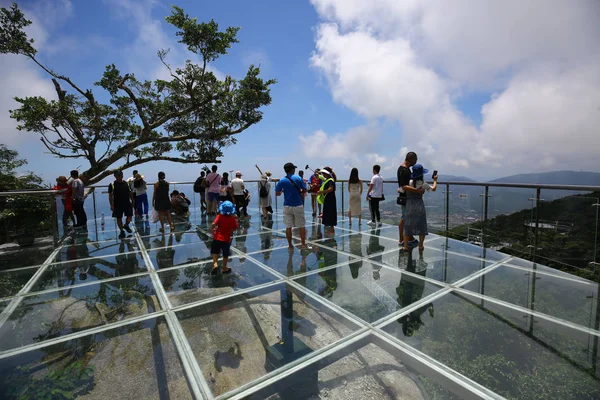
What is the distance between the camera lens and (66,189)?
761 cm

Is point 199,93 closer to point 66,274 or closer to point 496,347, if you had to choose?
point 66,274

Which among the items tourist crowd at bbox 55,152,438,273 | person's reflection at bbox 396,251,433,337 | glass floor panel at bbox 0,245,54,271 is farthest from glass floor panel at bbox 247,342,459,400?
glass floor panel at bbox 0,245,54,271

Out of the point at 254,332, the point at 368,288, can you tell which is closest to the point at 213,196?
the point at 368,288

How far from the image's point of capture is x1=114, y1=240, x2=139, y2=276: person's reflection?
15.4 ft

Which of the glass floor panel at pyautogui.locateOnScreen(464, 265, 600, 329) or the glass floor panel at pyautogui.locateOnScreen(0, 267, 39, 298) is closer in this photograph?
the glass floor panel at pyautogui.locateOnScreen(464, 265, 600, 329)

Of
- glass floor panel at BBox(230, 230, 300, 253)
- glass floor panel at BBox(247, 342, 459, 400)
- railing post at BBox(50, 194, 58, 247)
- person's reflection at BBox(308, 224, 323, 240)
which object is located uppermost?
railing post at BBox(50, 194, 58, 247)

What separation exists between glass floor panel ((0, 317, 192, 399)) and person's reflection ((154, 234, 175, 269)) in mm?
2287

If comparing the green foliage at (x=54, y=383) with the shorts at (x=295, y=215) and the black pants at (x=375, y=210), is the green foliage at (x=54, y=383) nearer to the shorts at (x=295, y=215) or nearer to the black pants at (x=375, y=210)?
the shorts at (x=295, y=215)

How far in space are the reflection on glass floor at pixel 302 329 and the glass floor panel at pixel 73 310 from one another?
0.02 meters

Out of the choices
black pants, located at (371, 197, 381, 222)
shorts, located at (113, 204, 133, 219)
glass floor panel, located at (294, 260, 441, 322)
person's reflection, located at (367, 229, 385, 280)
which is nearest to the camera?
glass floor panel, located at (294, 260, 441, 322)

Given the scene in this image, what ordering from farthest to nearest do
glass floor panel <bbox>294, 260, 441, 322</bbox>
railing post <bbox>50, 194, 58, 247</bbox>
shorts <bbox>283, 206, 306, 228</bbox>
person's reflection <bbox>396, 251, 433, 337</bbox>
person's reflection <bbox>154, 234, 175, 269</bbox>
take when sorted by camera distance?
railing post <bbox>50, 194, 58, 247</bbox>, shorts <bbox>283, 206, 306, 228</bbox>, person's reflection <bbox>154, 234, 175, 269</bbox>, glass floor panel <bbox>294, 260, 441, 322</bbox>, person's reflection <bbox>396, 251, 433, 337</bbox>

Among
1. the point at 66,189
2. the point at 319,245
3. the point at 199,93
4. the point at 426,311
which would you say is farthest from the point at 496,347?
the point at 199,93

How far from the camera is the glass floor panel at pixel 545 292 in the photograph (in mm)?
3088

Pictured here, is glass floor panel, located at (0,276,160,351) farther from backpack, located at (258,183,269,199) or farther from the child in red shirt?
backpack, located at (258,183,269,199)
